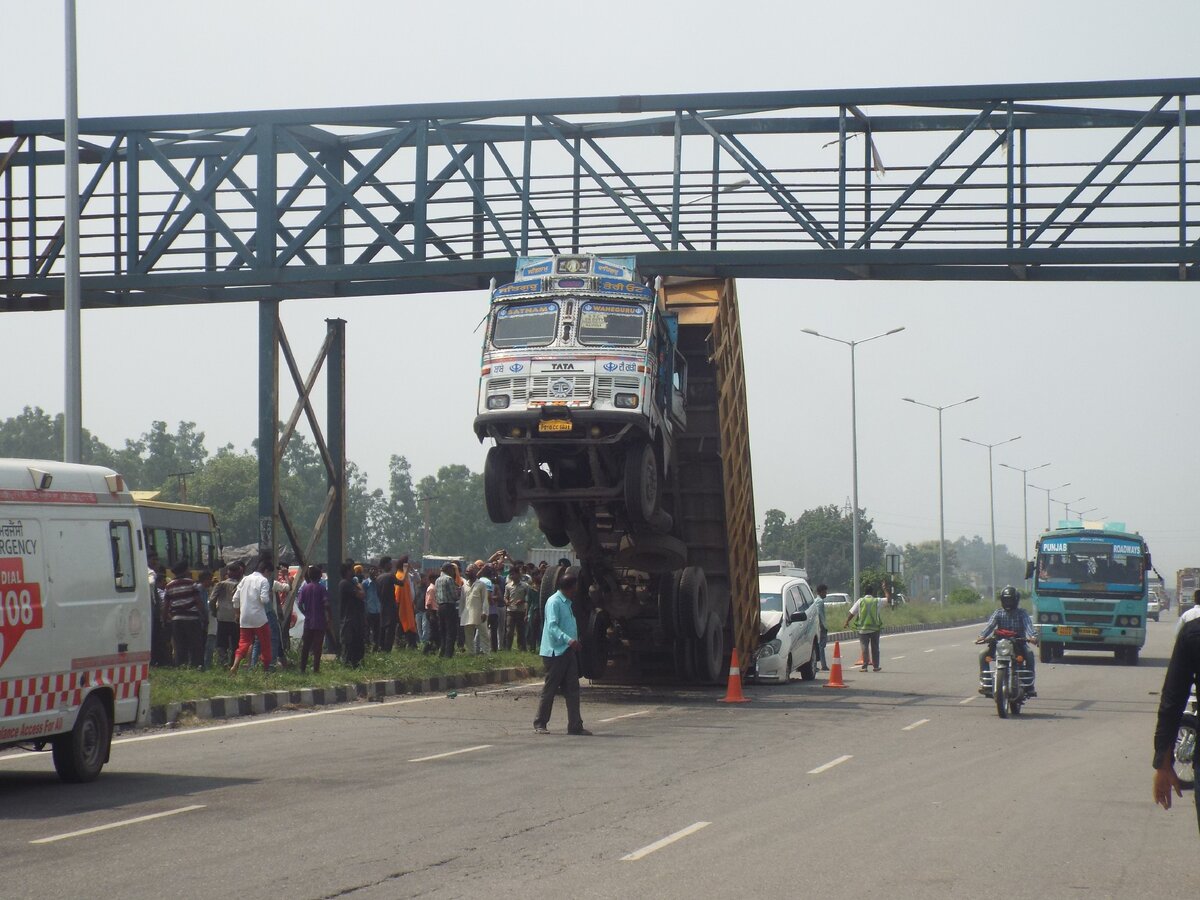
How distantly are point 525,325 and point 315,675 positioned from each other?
A: 19.1 feet

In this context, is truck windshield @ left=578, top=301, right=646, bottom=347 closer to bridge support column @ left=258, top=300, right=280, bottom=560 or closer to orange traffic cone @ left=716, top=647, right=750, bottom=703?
orange traffic cone @ left=716, top=647, right=750, bottom=703

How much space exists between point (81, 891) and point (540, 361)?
39.1 feet

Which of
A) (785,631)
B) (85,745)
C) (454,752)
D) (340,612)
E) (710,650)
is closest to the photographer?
(85,745)

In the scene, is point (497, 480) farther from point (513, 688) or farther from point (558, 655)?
point (513, 688)

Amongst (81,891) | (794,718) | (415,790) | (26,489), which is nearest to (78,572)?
(26,489)

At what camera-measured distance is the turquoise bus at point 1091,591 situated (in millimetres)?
31359

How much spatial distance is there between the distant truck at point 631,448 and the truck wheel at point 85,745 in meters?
7.31

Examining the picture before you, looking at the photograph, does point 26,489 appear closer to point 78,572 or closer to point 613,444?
point 78,572

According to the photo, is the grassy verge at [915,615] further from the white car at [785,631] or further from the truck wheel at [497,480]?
the truck wheel at [497,480]

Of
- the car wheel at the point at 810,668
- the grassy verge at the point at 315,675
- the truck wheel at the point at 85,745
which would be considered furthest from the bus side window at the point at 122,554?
the car wheel at the point at 810,668

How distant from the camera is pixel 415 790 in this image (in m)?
11.1

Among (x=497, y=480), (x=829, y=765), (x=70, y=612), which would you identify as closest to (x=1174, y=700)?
(x=829, y=765)

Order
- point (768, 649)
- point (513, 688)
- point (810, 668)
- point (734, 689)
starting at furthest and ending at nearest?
point (810, 668) < point (768, 649) < point (513, 688) < point (734, 689)

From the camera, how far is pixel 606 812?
33.1 ft
